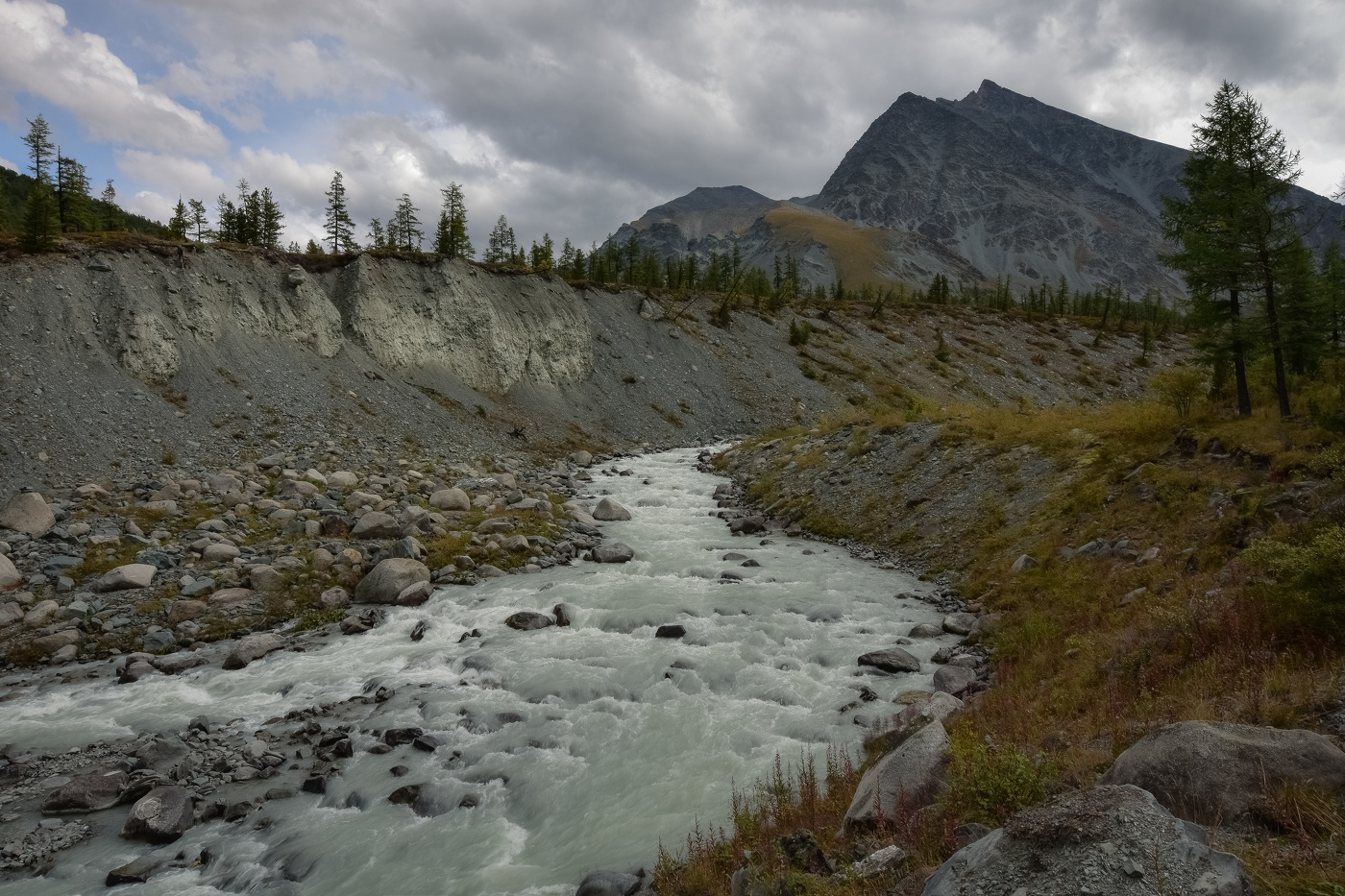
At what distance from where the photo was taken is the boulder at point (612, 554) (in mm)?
21188

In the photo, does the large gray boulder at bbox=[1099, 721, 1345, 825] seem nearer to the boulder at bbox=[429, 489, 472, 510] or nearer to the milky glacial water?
the milky glacial water

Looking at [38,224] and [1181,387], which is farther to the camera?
[38,224]

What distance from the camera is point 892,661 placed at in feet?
42.1

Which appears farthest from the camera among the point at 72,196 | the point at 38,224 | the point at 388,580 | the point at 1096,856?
the point at 72,196

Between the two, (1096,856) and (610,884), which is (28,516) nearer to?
(610,884)

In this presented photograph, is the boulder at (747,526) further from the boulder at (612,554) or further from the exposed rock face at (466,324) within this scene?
the exposed rock face at (466,324)

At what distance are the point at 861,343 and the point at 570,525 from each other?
57.9 m

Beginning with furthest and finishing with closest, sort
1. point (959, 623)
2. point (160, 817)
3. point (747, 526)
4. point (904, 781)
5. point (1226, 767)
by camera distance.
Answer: point (747, 526), point (959, 623), point (160, 817), point (904, 781), point (1226, 767)

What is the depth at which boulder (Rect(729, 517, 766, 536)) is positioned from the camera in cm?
2497

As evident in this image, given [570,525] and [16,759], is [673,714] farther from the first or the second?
[570,525]

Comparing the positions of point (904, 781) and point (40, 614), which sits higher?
point (904, 781)

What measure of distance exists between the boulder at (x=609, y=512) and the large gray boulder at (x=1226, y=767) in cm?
2186

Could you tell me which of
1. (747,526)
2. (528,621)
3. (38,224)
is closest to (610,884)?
(528,621)

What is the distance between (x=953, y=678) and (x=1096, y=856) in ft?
27.1
